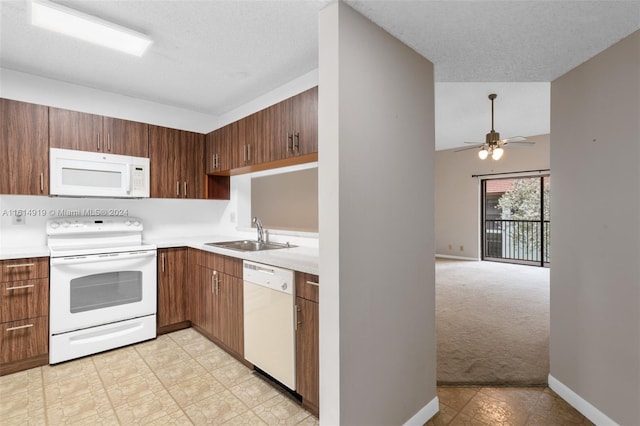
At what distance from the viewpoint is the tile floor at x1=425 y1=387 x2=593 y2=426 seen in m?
1.92

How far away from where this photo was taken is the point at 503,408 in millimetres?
2049

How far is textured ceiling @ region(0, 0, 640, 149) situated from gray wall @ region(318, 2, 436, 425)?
23cm

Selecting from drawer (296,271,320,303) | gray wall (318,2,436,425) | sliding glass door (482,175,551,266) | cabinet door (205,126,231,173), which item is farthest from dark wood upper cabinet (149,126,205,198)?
sliding glass door (482,175,551,266)

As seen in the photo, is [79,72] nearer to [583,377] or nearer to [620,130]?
[620,130]

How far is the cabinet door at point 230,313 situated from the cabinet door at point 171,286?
632 millimetres

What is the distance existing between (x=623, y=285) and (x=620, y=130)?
0.88m

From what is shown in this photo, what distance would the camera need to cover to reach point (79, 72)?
2.74m

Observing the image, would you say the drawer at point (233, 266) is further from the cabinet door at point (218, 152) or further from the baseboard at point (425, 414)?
the baseboard at point (425, 414)

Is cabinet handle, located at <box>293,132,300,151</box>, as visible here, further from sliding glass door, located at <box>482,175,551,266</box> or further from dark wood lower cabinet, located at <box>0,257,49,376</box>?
sliding glass door, located at <box>482,175,551,266</box>

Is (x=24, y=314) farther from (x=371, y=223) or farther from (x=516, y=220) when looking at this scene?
(x=516, y=220)

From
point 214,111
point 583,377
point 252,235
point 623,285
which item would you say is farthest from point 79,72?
point 583,377

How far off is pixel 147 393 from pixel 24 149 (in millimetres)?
2245

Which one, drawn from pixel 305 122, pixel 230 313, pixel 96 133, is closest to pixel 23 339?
pixel 230 313

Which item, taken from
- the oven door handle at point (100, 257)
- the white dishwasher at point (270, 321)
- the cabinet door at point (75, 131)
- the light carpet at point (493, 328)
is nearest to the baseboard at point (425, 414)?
the light carpet at point (493, 328)
